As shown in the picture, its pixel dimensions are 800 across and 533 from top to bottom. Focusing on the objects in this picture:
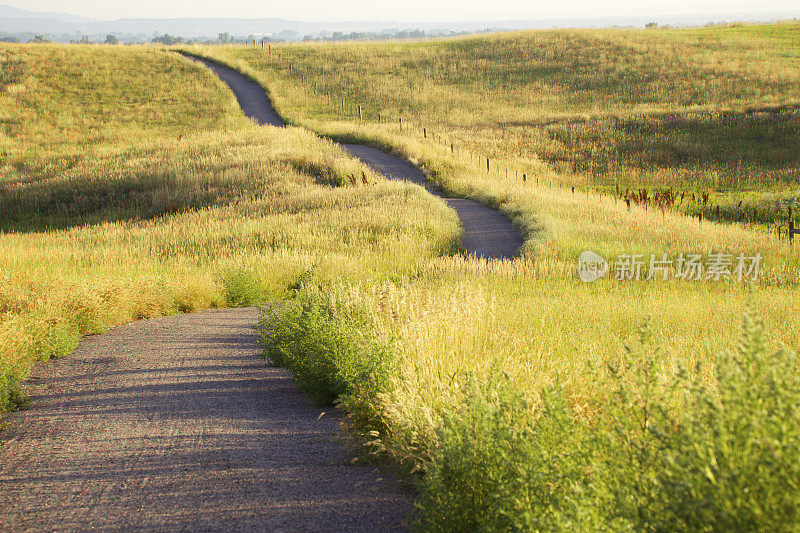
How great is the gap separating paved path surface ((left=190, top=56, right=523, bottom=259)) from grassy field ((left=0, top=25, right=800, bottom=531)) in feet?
2.32

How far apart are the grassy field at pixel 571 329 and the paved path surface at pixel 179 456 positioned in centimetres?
47

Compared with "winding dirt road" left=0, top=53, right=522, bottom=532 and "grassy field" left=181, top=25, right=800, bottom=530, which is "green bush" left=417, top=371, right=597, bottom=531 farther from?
"winding dirt road" left=0, top=53, right=522, bottom=532

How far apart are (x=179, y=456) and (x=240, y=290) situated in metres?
8.06

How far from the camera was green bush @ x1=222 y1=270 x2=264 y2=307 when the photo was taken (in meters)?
13.0

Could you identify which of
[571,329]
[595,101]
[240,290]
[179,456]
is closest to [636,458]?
[179,456]

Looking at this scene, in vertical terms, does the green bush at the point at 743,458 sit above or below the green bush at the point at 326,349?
above

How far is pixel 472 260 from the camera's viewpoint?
14914 mm

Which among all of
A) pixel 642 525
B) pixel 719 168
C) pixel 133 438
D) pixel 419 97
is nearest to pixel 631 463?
pixel 642 525

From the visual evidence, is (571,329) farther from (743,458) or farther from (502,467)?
(743,458)

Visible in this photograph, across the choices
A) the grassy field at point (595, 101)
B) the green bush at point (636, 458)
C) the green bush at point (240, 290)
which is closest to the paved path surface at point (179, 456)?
the green bush at point (636, 458)

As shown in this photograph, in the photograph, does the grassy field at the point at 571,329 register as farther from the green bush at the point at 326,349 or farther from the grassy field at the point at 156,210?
the grassy field at the point at 156,210

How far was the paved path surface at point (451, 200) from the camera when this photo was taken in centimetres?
1789

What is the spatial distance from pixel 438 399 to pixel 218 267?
11.1 m

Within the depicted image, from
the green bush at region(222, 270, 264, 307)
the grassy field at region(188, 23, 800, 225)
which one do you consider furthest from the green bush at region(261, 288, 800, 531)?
the grassy field at region(188, 23, 800, 225)
